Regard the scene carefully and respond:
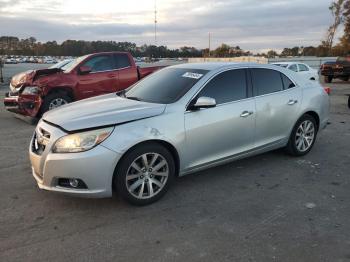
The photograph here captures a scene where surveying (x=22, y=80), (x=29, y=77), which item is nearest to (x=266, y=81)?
(x=29, y=77)

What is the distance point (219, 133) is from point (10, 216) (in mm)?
2575

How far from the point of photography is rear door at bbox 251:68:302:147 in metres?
5.16

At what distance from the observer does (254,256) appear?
3152 mm

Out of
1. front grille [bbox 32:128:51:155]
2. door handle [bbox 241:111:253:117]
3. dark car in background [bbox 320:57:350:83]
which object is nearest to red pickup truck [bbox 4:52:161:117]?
front grille [bbox 32:128:51:155]

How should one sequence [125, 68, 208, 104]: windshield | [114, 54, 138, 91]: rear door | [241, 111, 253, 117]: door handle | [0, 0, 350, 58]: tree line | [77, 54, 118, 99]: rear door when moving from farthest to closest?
[0, 0, 350, 58]: tree line < [114, 54, 138, 91]: rear door < [77, 54, 118, 99]: rear door < [241, 111, 253, 117]: door handle < [125, 68, 208, 104]: windshield

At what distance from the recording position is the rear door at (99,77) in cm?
947

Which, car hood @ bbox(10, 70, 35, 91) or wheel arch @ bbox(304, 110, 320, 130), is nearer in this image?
wheel arch @ bbox(304, 110, 320, 130)

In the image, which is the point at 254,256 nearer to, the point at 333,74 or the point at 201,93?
the point at 201,93

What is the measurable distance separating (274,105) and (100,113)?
8.44ft

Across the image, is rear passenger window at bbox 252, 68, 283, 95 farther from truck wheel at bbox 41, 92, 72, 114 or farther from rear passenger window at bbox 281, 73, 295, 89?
truck wheel at bbox 41, 92, 72, 114

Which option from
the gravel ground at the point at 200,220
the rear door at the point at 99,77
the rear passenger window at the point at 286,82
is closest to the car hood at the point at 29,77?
the rear door at the point at 99,77

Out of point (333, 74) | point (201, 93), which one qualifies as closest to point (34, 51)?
point (333, 74)

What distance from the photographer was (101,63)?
9898 millimetres

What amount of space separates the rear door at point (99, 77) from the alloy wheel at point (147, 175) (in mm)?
5855
